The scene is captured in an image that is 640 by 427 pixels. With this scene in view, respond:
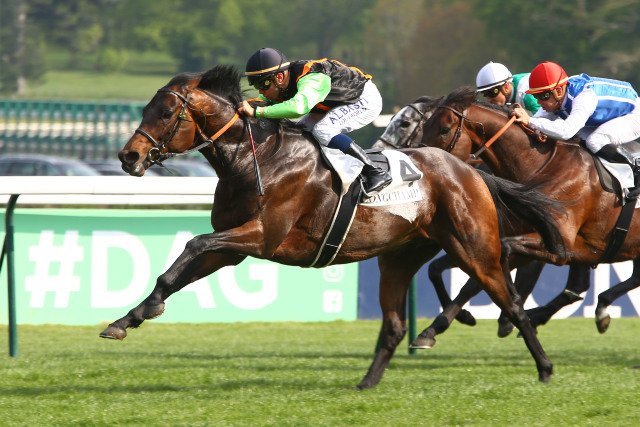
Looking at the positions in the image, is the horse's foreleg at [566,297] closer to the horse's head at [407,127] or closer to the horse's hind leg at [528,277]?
the horse's hind leg at [528,277]

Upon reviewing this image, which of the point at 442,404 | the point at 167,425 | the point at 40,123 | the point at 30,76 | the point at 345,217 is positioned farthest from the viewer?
the point at 30,76

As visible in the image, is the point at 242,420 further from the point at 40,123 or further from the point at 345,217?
the point at 40,123

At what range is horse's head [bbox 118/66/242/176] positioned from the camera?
5.96 meters

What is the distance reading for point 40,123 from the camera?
27078mm

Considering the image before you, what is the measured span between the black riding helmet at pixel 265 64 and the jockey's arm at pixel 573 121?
5.98ft

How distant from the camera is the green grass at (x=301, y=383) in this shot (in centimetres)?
565

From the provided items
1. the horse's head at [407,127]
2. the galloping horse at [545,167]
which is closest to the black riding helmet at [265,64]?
the galloping horse at [545,167]

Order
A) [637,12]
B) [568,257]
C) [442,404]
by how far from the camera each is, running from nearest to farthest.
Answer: [442,404], [568,257], [637,12]

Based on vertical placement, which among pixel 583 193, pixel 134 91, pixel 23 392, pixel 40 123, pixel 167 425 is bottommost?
pixel 134 91

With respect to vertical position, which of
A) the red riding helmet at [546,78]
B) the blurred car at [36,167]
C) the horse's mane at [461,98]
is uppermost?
the red riding helmet at [546,78]

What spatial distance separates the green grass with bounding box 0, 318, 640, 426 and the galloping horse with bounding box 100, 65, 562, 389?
1.35 ft

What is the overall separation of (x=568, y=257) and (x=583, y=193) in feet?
1.33

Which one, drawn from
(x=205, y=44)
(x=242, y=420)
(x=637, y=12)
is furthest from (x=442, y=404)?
(x=205, y=44)

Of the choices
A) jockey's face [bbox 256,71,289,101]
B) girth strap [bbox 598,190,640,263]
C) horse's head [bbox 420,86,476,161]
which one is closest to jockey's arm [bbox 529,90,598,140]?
horse's head [bbox 420,86,476,161]
